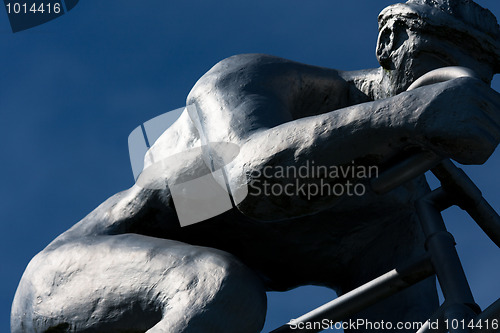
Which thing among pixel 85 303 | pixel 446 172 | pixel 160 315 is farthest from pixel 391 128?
pixel 85 303

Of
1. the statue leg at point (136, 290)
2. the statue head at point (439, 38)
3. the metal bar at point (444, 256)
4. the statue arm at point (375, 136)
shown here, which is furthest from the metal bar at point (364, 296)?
the statue head at point (439, 38)

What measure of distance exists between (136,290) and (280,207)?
0.65 m

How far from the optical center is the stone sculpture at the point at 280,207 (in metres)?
3.66

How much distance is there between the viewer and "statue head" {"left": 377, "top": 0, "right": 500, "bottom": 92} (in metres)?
4.14

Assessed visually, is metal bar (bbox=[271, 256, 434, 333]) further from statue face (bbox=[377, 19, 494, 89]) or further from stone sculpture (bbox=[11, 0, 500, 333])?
statue face (bbox=[377, 19, 494, 89])

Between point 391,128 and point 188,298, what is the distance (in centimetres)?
90

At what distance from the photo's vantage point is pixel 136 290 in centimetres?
404

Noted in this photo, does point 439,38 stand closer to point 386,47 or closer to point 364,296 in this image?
point 386,47

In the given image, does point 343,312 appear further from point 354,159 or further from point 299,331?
point 354,159

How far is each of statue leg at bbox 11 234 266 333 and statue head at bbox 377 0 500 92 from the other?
1024 millimetres

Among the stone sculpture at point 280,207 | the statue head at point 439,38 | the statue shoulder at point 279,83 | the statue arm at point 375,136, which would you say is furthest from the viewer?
the statue shoulder at point 279,83

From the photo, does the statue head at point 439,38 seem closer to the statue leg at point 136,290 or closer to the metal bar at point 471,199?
the metal bar at point 471,199

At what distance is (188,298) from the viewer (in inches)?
150

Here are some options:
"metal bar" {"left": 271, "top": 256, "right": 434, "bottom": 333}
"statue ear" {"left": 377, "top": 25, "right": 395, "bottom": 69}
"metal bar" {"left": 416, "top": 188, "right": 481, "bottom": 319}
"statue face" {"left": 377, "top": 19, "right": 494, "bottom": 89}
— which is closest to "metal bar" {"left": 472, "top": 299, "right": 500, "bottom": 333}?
"metal bar" {"left": 416, "top": 188, "right": 481, "bottom": 319}
